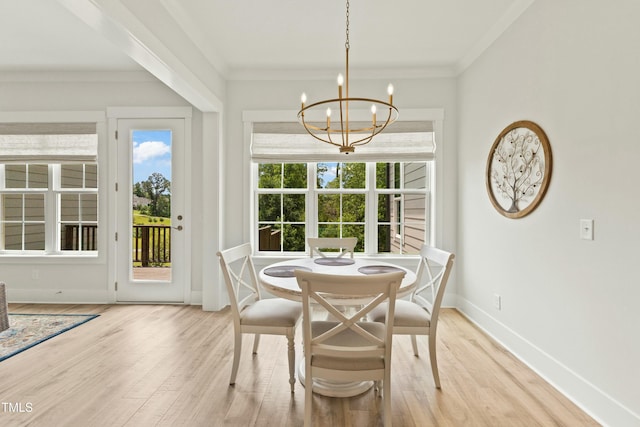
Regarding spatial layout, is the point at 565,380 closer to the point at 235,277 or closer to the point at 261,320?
the point at 261,320

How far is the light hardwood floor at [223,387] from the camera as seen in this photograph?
192 centimetres

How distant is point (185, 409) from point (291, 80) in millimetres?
3388

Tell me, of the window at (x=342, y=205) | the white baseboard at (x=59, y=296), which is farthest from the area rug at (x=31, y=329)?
the window at (x=342, y=205)

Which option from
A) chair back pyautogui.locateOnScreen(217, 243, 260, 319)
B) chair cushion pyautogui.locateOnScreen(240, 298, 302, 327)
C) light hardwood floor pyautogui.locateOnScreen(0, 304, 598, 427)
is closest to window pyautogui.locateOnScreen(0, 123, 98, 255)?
light hardwood floor pyautogui.locateOnScreen(0, 304, 598, 427)

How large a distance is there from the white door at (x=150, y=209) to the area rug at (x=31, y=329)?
2.09 ft

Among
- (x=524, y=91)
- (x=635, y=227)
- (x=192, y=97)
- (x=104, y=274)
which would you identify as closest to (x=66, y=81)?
(x=192, y=97)

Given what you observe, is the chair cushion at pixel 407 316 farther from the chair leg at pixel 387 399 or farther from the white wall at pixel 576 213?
the white wall at pixel 576 213

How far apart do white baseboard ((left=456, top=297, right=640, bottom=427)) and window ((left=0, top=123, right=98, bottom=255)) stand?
4.56 m

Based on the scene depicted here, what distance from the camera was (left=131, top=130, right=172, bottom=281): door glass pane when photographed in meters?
4.08

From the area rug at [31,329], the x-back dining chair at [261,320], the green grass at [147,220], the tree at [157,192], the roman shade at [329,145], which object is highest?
the roman shade at [329,145]

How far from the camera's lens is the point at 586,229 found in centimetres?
205

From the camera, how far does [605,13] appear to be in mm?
1914

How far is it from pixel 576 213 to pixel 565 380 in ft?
3.56

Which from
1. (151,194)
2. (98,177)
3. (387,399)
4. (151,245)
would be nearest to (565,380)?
(387,399)
